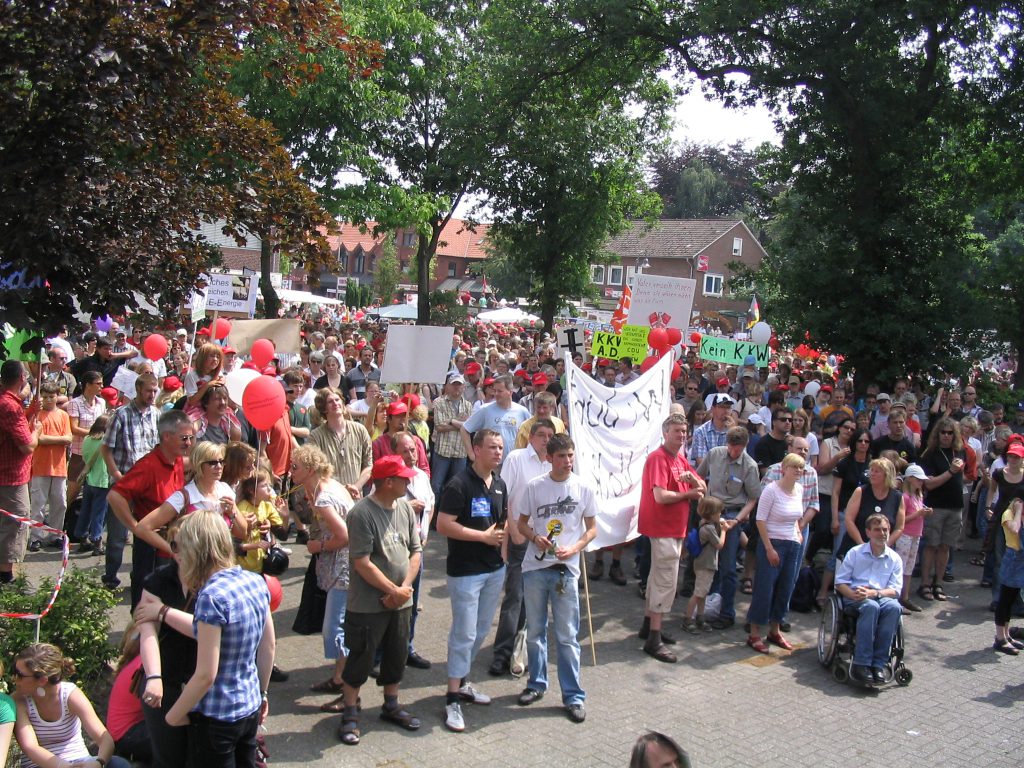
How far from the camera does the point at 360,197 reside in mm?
22969

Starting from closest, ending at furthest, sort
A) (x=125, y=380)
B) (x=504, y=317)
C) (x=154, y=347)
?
1. (x=125, y=380)
2. (x=154, y=347)
3. (x=504, y=317)

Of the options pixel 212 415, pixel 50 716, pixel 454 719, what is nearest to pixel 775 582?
pixel 454 719

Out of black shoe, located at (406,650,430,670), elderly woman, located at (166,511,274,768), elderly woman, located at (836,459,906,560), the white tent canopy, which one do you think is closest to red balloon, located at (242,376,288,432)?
black shoe, located at (406,650,430,670)

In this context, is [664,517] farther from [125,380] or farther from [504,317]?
[504,317]

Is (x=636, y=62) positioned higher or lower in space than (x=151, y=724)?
higher

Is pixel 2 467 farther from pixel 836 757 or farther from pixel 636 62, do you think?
pixel 636 62

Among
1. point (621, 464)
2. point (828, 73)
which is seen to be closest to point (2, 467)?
point (621, 464)

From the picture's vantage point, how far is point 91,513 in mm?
9516

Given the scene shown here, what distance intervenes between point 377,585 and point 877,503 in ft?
16.5

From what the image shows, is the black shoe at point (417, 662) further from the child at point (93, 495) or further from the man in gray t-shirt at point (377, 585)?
the child at point (93, 495)

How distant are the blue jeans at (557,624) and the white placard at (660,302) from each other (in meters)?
9.99

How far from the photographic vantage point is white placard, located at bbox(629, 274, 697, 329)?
51.9ft

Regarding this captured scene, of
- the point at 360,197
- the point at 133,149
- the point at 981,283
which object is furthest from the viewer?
the point at 360,197

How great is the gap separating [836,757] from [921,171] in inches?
451
